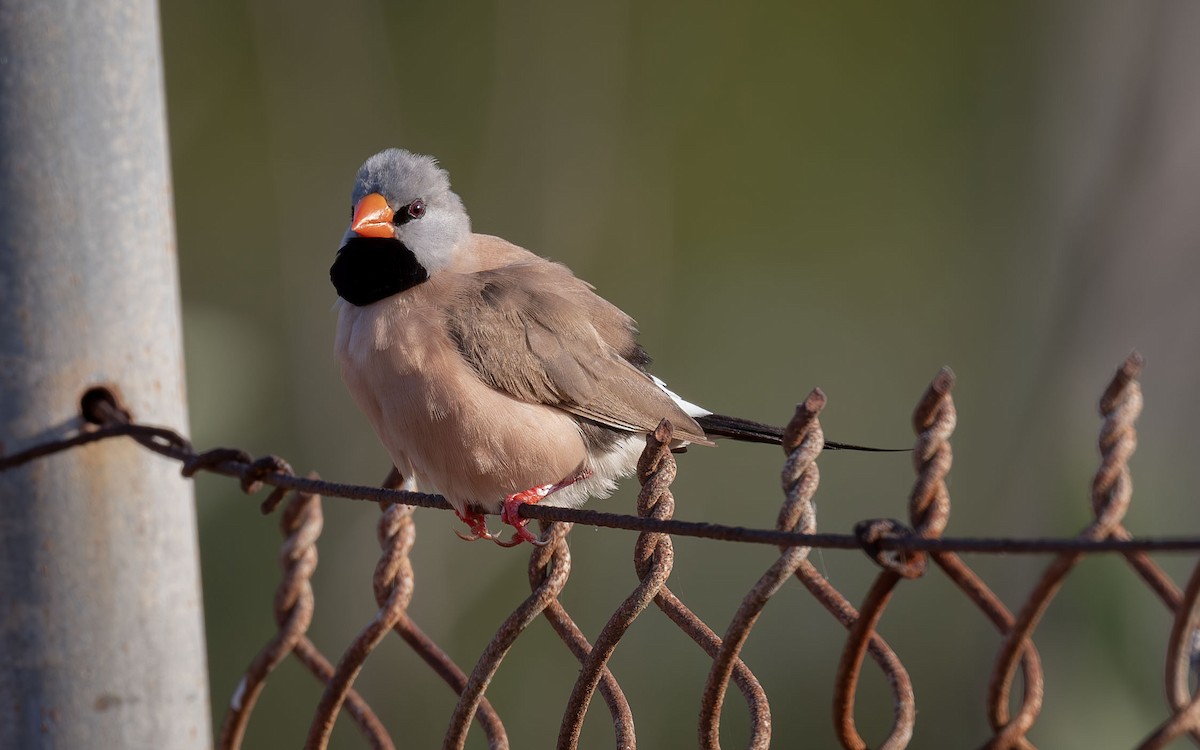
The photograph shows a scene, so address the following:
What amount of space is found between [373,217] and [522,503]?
826mm

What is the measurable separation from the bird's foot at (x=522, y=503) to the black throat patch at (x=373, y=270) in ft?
1.62

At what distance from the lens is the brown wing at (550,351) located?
101 inches

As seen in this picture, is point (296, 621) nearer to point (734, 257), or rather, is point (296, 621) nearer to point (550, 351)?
point (550, 351)

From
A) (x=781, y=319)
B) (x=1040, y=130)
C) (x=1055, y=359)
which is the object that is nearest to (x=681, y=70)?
(x=781, y=319)

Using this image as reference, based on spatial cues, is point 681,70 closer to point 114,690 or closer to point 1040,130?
point 1040,130

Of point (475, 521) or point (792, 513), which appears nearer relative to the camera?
point (792, 513)

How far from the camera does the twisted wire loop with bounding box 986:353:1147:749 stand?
3.81ft

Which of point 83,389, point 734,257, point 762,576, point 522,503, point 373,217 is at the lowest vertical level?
point 762,576

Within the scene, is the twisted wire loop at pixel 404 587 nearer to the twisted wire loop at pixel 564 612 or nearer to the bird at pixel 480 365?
the twisted wire loop at pixel 564 612

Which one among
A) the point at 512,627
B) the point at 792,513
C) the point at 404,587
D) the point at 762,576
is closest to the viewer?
the point at 792,513

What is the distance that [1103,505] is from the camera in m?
1.21

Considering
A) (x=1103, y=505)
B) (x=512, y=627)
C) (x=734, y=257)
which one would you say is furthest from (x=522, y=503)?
(x=734, y=257)

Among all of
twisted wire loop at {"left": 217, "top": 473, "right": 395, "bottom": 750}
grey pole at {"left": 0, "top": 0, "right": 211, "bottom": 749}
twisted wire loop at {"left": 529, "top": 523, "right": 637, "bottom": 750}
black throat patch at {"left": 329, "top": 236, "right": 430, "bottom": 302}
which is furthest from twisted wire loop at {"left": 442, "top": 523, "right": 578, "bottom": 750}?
black throat patch at {"left": 329, "top": 236, "right": 430, "bottom": 302}

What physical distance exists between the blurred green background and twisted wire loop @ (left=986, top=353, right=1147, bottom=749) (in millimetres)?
3858
